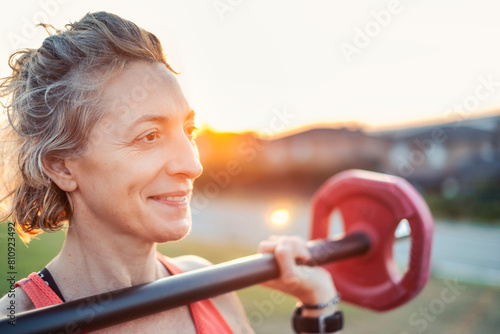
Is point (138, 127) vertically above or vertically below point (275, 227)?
above

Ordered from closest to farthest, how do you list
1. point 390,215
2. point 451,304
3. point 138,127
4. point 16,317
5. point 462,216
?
point 16,317, point 138,127, point 390,215, point 451,304, point 462,216

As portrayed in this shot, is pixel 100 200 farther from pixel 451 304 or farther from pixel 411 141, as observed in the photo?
pixel 411 141

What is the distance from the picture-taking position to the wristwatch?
150 centimetres

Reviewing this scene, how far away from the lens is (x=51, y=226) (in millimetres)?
1191

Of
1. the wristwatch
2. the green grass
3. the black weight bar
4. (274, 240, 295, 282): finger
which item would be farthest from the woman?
the green grass

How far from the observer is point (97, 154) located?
1.05 meters

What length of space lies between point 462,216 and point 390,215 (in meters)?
14.1

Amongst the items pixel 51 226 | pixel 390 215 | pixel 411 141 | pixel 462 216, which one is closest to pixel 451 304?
pixel 390 215

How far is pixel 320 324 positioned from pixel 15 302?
0.98 metres

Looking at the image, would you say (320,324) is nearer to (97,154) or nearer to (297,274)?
(297,274)

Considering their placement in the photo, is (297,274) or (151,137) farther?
(297,274)

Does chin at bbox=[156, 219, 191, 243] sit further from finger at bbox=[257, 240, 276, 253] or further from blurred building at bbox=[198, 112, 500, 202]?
blurred building at bbox=[198, 112, 500, 202]

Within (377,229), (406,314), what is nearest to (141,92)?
(377,229)

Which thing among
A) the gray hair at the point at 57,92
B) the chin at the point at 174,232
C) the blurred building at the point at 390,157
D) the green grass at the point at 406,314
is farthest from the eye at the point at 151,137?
the blurred building at the point at 390,157
